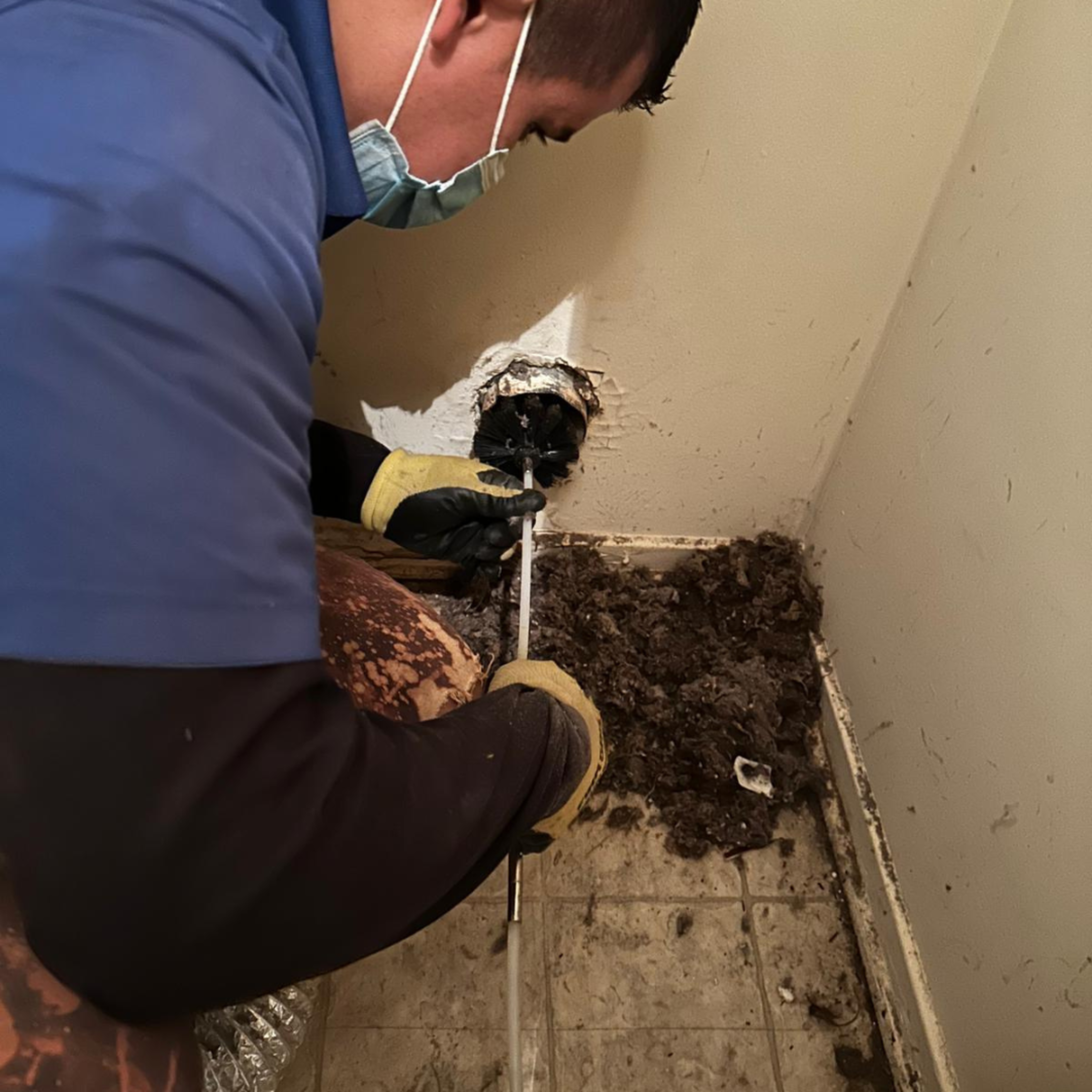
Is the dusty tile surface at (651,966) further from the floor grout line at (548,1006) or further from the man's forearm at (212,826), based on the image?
the man's forearm at (212,826)

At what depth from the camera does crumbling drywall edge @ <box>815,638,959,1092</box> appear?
41.3 inches

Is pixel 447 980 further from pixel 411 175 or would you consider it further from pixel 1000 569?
pixel 411 175

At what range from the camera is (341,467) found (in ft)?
3.46

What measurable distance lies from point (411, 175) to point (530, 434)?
503 millimetres

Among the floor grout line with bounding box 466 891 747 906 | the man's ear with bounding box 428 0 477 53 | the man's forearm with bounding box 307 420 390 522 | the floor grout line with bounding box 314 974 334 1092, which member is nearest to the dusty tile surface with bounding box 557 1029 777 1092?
the floor grout line with bounding box 466 891 747 906

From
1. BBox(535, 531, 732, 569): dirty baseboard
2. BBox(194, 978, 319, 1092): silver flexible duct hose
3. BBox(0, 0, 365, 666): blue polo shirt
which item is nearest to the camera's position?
BBox(0, 0, 365, 666): blue polo shirt

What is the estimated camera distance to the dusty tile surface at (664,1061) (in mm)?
1077

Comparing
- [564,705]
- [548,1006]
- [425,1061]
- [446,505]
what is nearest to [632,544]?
[446,505]

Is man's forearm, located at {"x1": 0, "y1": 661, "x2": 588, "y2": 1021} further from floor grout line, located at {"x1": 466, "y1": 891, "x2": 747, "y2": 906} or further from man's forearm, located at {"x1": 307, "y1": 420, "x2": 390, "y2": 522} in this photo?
floor grout line, located at {"x1": 466, "y1": 891, "x2": 747, "y2": 906}

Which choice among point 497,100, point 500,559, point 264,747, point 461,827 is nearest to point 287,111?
point 497,100

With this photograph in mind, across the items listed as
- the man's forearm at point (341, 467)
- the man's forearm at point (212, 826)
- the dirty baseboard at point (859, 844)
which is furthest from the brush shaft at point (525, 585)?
the man's forearm at point (212, 826)

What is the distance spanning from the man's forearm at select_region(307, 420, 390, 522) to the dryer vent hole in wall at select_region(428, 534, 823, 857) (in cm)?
35

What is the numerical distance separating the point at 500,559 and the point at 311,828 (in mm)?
639

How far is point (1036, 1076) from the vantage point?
0.87 m
